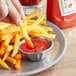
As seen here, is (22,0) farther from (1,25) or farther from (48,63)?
(48,63)

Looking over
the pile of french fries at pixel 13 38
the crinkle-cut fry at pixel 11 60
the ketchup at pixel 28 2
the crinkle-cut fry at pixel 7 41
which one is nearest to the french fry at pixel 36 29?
the pile of french fries at pixel 13 38

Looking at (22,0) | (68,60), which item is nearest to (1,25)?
(68,60)

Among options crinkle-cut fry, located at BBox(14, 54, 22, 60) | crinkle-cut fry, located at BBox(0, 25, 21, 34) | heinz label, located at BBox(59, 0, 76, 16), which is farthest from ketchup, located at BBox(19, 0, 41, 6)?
crinkle-cut fry, located at BBox(14, 54, 22, 60)

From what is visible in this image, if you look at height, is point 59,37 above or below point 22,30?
below

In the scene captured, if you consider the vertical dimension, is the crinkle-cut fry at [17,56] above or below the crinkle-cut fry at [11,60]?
below

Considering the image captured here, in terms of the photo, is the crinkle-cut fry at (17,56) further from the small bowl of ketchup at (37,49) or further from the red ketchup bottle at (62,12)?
the red ketchup bottle at (62,12)

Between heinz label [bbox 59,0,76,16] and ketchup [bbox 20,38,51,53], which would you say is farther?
heinz label [bbox 59,0,76,16]

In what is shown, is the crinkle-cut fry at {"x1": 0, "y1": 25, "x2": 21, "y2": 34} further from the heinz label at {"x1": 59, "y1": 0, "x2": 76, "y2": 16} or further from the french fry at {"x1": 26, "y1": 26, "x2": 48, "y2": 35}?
the heinz label at {"x1": 59, "y1": 0, "x2": 76, "y2": 16}
